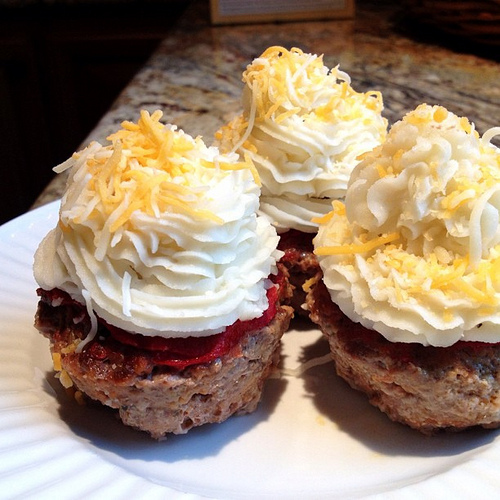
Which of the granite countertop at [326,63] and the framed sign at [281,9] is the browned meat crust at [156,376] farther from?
the framed sign at [281,9]

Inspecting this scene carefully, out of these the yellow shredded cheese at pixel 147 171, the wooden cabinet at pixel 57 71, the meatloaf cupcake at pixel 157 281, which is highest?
the yellow shredded cheese at pixel 147 171

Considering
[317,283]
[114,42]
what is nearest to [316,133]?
[317,283]

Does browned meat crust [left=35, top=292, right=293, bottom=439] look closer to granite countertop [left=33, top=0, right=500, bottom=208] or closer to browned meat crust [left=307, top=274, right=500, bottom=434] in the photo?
browned meat crust [left=307, top=274, right=500, bottom=434]

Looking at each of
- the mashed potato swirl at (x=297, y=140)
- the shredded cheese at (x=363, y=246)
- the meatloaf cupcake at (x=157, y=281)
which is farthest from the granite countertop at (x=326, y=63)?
the shredded cheese at (x=363, y=246)

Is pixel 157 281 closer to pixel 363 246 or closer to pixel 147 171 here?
pixel 147 171

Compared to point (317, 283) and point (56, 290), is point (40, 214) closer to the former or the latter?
point (56, 290)

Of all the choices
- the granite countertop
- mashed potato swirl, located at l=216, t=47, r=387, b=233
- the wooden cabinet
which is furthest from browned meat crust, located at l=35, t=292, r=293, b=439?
the wooden cabinet
